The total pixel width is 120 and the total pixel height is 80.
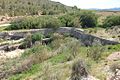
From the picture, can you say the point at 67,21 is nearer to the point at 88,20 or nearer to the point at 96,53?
the point at 88,20

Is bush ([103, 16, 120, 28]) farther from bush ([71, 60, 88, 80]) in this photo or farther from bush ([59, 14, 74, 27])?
bush ([71, 60, 88, 80])

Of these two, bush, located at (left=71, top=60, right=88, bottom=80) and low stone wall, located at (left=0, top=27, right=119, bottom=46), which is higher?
bush, located at (left=71, top=60, right=88, bottom=80)

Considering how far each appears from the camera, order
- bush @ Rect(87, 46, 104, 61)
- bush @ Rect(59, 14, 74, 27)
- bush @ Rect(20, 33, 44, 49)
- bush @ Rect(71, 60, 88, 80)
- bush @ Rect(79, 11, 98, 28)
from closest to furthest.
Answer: bush @ Rect(71, 60, 88, 80), bush @ Rect(87, 46, 104, 61), bush @ Rect(20, 33, 44, 49), bush @ Rect(79, 11, 98, 28), bush @ Rect(59, 14, 74, 27)

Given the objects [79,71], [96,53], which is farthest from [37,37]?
[79,71]

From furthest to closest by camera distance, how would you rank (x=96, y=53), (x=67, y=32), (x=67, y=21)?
1. (x=67, y=21)
2. (x=67, y=32)
3. (x=96, y=53)

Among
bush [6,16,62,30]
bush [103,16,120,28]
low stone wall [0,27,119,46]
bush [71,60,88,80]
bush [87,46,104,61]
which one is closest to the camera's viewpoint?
bush [71,60,88,80]

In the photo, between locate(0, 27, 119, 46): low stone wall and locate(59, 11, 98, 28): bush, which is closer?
locate(0, 27, 119, 46): low stone wall

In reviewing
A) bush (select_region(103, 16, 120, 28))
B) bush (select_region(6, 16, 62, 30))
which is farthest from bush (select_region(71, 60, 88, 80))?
bush (select_region(6, 16, 62, 30))

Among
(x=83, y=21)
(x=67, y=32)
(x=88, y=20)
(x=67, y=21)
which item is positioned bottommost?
(x=67, y=32)

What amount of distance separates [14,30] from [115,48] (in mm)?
33317

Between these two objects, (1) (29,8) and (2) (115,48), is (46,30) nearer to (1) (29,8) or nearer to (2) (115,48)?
(2) (115,48)

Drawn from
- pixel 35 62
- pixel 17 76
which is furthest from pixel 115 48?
pixel 17 76

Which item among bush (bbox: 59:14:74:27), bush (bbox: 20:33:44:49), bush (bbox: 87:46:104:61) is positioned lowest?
bush (bbox: 20:33:44:49)

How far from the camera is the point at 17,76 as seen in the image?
84.6 ft
